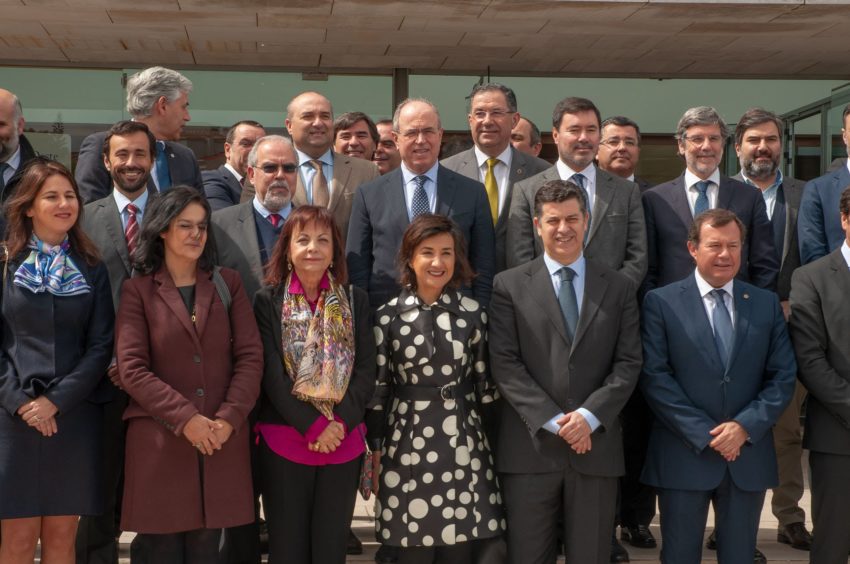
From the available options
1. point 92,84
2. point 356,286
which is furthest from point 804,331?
point 92,84

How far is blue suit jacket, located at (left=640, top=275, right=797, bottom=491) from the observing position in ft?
15.0

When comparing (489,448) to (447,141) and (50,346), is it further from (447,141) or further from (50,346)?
(447,141)

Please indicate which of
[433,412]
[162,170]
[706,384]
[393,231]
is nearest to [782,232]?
[706,384]

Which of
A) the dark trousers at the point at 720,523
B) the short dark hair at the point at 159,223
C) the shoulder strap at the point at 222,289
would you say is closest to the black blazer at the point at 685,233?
the dark trousers at the point at 720,523

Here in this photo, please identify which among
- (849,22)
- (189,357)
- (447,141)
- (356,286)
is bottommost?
(189,357)

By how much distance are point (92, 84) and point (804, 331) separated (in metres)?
6.91

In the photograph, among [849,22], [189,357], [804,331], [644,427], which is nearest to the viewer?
[189,357]

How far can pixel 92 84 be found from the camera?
30.8 ft

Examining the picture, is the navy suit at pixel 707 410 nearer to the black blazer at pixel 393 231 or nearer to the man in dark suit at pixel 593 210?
the man in dark suit at pixel 593 210

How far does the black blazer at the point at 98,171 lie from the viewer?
5.11 metres

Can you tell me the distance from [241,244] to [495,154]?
1.51 m

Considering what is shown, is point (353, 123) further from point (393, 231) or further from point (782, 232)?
point (782, 232)

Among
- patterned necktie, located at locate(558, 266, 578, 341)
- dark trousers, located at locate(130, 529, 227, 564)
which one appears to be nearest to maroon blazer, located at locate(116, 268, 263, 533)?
dark trousers, located at locate(130, 529, 227, 564)

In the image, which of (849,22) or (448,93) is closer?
(849,22)
